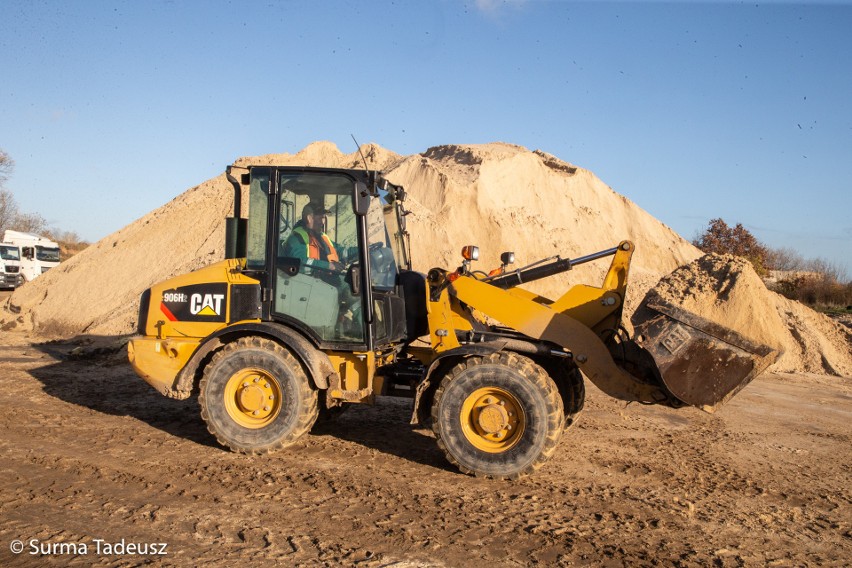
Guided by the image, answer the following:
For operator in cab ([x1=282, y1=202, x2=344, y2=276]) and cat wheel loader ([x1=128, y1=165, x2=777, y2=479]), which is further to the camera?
operator in cab ([x1=282, y1=202, x2=344, y2=276])

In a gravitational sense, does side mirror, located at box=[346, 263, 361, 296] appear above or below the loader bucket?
above

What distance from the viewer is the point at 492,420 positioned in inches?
210

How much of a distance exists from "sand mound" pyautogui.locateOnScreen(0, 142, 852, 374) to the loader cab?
9.53 meters

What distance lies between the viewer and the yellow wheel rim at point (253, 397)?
5812 millimetres

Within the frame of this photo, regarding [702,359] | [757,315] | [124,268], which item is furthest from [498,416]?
[124,268]

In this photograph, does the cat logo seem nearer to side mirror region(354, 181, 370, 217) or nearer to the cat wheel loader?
the cat wheel loader

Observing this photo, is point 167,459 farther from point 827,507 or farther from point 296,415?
point 827,507

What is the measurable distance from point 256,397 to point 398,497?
1.63m

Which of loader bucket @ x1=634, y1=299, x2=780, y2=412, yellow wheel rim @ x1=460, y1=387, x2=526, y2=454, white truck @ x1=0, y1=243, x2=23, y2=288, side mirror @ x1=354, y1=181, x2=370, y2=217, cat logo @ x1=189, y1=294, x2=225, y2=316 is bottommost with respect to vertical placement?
yellow wheel rim @ x1=460, y1=387, x2=526, y2=454

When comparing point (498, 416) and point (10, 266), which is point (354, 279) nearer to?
point (498, 416)

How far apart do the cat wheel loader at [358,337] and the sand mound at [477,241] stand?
27.9ft

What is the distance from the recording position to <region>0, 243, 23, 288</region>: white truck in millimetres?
25922

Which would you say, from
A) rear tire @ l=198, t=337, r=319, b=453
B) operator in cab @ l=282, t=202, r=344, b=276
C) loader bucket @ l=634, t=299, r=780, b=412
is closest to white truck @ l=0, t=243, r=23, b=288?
rear tire @ l=198, t=337, r=319, b=453

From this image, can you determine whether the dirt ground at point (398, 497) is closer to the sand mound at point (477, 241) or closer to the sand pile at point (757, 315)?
the sand pile at point (757, 315)
